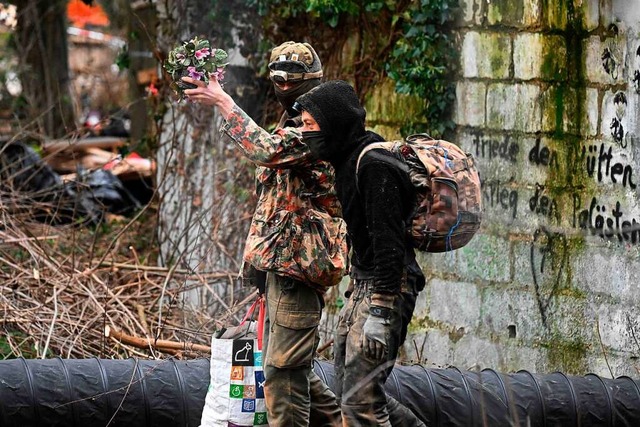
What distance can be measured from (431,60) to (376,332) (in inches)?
125

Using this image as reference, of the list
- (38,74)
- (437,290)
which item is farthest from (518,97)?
(38,74)

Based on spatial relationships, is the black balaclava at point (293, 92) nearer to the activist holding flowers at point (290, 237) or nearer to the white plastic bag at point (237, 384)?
the activist holding flowers at point (290, 237)

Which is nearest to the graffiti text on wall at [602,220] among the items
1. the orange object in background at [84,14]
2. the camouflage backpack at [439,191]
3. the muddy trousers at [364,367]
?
the camouflage backpack at [439,191]

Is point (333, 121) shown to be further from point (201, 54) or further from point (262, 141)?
point (201, 54)

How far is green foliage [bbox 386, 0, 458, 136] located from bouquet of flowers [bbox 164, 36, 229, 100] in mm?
2556

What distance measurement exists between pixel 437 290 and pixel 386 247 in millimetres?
3081

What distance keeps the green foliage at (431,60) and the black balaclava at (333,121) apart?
8.71ft

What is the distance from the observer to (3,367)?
5961 mm

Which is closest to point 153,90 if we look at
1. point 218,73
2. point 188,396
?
point 188,396

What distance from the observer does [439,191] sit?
16.3ft

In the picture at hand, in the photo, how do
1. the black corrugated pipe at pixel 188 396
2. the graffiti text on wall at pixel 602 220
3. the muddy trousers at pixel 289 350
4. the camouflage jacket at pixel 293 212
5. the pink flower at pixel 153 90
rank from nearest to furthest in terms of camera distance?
the camouflage jacket at pixel 293 212, the muddy trousers at pixel 289 350, the black corrugated pipe at pixel 188 396, the graffiti text on wall at pixel 602 220, the pink flower at pixel 153 90

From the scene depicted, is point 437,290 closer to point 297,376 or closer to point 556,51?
point 556,51

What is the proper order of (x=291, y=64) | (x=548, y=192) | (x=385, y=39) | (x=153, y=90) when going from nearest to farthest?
(x=291, y=64) < (x=548, y=192) < (x=385, y=39) < (x=153, y=90)

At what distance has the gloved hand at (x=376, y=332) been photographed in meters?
4.96
